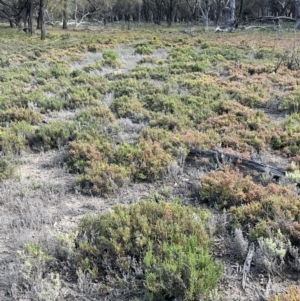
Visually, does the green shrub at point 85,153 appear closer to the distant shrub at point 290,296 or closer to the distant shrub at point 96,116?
the distant shrub at point 96,116

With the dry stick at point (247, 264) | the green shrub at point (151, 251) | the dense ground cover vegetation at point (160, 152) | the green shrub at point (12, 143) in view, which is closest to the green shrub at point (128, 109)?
the dense ground cover vegetation at point (160, 152)

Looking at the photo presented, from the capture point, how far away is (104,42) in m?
25.3

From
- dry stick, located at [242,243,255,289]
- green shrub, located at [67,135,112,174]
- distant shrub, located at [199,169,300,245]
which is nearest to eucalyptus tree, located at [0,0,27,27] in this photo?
green shrub, located at [67,135,112,174]

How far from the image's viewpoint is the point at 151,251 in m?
3.57

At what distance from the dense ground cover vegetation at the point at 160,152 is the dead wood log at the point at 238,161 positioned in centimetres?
18

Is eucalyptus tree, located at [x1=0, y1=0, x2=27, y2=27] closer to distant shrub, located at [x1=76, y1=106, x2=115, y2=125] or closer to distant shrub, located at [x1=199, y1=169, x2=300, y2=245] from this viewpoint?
distant shrub, located at [x1=76, y1=106, x2=115, y2=125]

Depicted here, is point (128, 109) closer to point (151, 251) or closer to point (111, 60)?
point (151, 251)

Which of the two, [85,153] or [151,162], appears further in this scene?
[85,153]

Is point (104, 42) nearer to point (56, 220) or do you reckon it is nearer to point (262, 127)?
point (262, 127)

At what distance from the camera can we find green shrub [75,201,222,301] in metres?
3.25

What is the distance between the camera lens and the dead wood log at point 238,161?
5699mm

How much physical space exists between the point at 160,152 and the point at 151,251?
2935mm

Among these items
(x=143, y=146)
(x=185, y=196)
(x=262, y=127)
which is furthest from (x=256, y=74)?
(x=185, y=196)

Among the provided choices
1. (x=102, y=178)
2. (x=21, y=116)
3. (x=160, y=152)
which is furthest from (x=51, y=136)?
(x=160, y=152)
